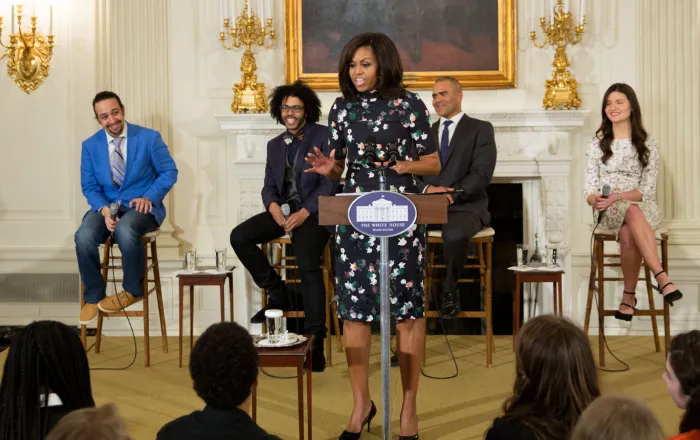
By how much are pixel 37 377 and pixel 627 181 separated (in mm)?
4051

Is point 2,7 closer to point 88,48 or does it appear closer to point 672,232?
point 88,48

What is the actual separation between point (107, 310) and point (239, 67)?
1.96 m

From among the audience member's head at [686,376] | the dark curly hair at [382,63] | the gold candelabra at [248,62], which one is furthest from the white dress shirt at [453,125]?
the audience member's head at [686,376]

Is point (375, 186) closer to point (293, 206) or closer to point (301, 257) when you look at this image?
point (301, 257)

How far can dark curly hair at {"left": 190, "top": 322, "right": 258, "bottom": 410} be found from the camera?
6.76ft

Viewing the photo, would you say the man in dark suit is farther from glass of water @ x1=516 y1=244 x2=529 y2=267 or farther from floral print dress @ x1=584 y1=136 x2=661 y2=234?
floral print dress @ x1=584 y1=136 x2=661 y2=234

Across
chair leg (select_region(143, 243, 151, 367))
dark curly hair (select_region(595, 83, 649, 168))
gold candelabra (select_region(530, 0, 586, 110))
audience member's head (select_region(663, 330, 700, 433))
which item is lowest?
chair leg (select_region(143, 243, 151, 367))

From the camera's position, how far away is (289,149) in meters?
5.37

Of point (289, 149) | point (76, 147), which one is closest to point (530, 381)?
point (289, 149)

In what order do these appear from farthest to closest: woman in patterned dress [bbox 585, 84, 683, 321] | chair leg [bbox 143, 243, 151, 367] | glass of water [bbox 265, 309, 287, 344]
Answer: chair leg [bbox 143, 243, 151, 367] < woman in patterned dress [bbox 585, 84, 683, 321] < glass of water [bbox 265, 309, 287, 344]

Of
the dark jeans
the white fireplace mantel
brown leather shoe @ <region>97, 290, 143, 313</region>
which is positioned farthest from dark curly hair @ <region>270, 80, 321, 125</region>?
brown leather shoe @ <region>97, 290, 143, 313</region>

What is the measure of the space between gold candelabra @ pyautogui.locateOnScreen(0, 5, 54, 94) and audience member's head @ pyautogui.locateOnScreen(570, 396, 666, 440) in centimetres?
501

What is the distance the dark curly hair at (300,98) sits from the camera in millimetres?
5312

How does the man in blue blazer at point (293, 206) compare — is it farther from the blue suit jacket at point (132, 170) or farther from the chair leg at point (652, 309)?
the chair leg at point (652, 309)
